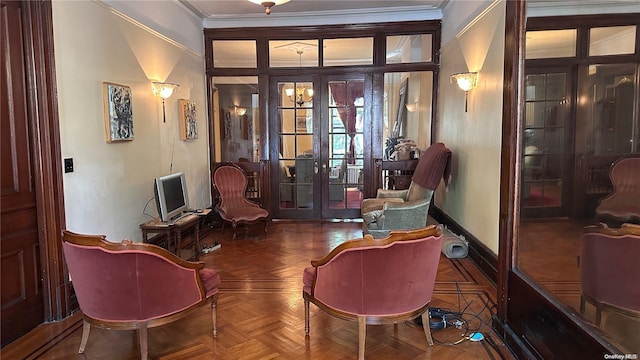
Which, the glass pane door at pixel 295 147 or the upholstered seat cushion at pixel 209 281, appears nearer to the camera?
the upholstered seat cushion at pixel 209 281

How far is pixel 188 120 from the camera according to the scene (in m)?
5.73

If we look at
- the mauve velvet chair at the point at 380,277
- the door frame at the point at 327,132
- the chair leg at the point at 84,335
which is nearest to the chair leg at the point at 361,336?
the mauve velvet chair at the point at 380,277

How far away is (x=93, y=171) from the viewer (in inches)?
144

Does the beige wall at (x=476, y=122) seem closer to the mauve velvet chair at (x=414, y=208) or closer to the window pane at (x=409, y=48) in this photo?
the mauve velvet chair at (x=414, y=208)

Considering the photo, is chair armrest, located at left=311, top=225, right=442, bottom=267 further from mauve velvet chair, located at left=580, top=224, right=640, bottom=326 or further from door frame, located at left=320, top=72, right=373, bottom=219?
door frame, located at left=320, top=72, right=373, bottom=219

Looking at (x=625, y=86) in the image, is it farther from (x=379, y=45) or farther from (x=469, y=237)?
(x=379, y=45)

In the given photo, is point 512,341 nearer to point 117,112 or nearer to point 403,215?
point 403,215

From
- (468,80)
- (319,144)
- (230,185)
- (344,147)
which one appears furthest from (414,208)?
(230,185)

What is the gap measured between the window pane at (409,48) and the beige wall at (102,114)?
3109 millimetres

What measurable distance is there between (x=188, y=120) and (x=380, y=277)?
420cm

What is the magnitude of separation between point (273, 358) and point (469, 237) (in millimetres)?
2932

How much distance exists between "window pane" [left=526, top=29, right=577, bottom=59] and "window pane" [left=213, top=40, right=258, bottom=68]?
4.66m

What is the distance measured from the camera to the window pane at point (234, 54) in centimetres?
656

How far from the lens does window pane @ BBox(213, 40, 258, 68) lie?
6559 millimetres
